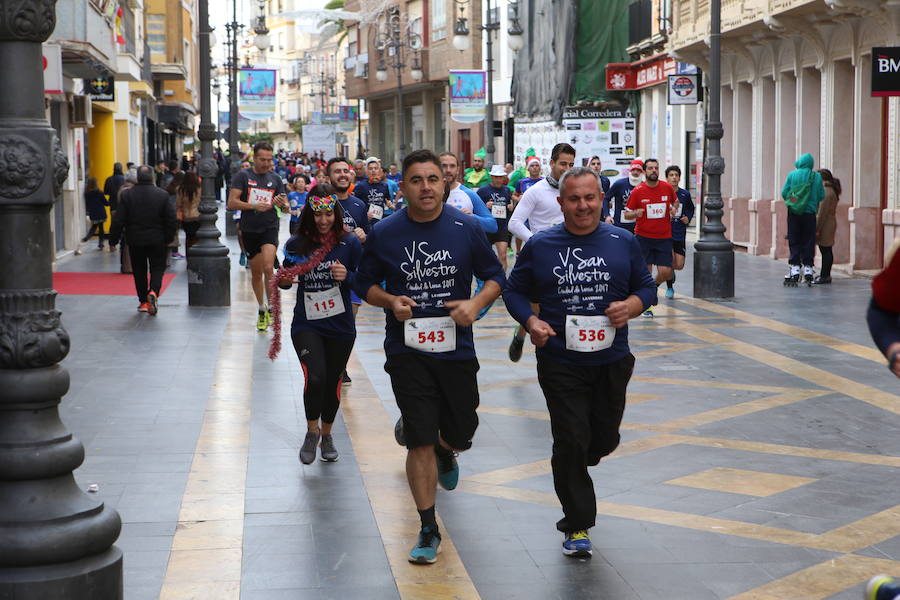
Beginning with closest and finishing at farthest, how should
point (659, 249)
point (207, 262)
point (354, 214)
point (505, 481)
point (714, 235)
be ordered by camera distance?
point (505, 481), point (354, 214), point (659, 249), point (207, 262), point (714, 235)

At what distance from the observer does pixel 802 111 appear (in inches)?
993

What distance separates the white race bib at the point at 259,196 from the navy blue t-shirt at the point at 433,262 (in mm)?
8013

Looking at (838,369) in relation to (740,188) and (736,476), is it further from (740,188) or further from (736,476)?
(740,188)

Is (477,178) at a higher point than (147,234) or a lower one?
higher

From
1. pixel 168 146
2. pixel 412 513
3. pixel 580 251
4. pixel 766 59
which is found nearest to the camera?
pixel 580 251

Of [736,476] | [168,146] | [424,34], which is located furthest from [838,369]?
[168,146]

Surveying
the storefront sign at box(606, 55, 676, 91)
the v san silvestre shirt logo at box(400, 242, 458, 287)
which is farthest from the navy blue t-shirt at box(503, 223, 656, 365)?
the storefront sign at box(606, 55, 676, 91)

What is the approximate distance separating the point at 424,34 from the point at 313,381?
179 ft

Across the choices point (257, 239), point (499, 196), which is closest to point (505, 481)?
point (257, 239)

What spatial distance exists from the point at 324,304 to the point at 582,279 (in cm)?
236

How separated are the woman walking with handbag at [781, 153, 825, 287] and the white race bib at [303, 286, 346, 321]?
42.2 feet

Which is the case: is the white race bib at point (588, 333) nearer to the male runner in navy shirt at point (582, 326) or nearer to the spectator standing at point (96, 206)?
the male runner in navy shirt at point (582, 326)

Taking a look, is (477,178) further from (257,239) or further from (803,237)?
(257,239)

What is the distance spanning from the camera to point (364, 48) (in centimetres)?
7294
